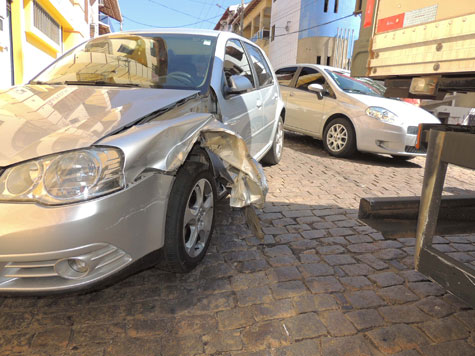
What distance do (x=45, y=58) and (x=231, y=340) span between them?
1128cm

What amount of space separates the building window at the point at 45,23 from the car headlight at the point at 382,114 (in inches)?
342

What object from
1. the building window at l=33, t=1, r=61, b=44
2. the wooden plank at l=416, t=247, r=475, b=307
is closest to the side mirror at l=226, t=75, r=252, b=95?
the wooden plank at l=416, t=247, r=475, b=307

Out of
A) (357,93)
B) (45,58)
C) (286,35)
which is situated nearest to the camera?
(357,93)

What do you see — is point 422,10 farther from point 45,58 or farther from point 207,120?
point 45,58

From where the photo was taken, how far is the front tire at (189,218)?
84.1 inches

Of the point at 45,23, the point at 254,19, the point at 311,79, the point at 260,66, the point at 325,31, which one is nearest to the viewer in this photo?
the point at 260,66

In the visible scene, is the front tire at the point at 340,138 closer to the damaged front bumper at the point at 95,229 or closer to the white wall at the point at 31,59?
the damaged front bumper at the point at 95,229

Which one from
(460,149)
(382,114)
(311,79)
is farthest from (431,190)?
(311,79)

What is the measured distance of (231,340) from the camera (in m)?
1.87

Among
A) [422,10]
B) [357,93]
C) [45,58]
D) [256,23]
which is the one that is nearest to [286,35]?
[256,23]

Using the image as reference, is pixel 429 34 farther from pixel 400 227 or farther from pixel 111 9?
pixel 111 9

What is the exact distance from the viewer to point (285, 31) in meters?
28.0

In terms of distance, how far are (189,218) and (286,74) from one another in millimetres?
6205

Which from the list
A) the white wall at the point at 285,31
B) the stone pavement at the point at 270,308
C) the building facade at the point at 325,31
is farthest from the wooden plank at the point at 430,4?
the white wall at the point at 285,31
